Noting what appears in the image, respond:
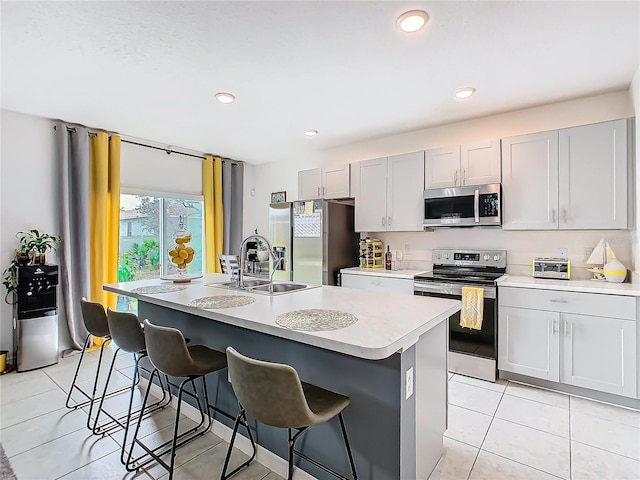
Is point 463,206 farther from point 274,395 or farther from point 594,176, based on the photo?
point 274,395

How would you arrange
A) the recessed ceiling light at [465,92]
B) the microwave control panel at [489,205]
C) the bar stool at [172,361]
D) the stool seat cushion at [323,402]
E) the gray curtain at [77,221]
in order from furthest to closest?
the gray curtain at [77,221] → the microwave control panel at [489,205] → the recessed ceiling light at [465,92] → the bar stool at [172,361] → the stool seat cushion at [323,402]

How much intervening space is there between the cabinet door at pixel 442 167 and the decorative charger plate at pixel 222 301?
2.43 m

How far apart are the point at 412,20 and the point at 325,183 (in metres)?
2.63

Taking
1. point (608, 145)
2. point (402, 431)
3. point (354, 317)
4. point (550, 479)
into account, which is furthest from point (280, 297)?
point (608, 145)

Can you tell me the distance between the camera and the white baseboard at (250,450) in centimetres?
173

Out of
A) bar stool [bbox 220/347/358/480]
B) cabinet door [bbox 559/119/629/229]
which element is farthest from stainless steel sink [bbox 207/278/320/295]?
cabinet door [bbox 559/119/629/229]

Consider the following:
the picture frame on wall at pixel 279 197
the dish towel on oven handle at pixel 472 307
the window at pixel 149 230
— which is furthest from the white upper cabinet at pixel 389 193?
the window at pixel 149 230

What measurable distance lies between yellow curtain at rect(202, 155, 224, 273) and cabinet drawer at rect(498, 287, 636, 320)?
12.9 ft

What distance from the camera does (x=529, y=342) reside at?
2770 millimetres

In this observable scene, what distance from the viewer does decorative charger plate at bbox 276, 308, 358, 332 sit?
1.43 metres

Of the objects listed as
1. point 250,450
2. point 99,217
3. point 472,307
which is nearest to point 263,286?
point 250,450

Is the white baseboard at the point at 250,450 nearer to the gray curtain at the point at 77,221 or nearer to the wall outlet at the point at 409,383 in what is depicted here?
the wall outlet at the point at 409,383

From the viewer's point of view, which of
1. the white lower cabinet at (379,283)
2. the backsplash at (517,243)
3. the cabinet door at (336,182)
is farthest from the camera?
the cabinet door at (336,182)

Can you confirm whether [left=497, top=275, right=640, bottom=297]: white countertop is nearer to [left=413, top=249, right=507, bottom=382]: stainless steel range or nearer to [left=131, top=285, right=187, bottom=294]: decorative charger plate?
[left=413, top=249, right=507, bottom=382]: stainless steel range
